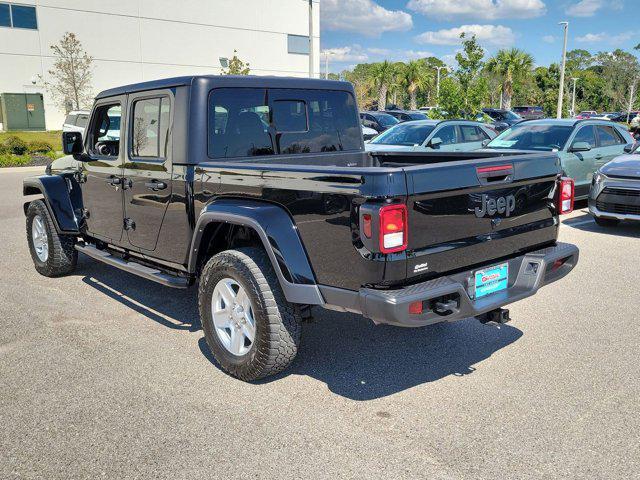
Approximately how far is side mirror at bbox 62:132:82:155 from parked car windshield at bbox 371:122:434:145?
8.25 m

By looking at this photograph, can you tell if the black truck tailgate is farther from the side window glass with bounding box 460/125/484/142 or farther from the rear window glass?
the side window glass with bounding box 460/125/484/142

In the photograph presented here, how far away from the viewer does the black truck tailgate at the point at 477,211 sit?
3.36 metres

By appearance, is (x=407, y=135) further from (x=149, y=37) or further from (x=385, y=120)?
(x=149, y=37)

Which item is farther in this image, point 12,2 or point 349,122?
point 12,2

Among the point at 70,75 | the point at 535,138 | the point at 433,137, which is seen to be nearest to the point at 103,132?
the point at 535,138

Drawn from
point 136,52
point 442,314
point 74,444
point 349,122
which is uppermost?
point 136,52

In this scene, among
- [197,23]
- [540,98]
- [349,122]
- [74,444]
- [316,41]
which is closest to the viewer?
[74,444]

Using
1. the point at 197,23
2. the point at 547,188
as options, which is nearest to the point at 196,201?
the point at 547,188

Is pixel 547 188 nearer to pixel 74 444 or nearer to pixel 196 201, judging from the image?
pixel 196 201

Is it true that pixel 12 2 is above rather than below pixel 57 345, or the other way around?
above

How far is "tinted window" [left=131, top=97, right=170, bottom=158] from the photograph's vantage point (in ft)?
15.2

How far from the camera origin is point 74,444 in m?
3.24

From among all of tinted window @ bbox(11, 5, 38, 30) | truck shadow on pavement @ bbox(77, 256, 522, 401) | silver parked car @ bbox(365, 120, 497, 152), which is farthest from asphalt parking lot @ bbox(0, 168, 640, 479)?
tinted window @ bbox(11, 5, 38, 30)

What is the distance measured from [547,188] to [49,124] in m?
40.8
